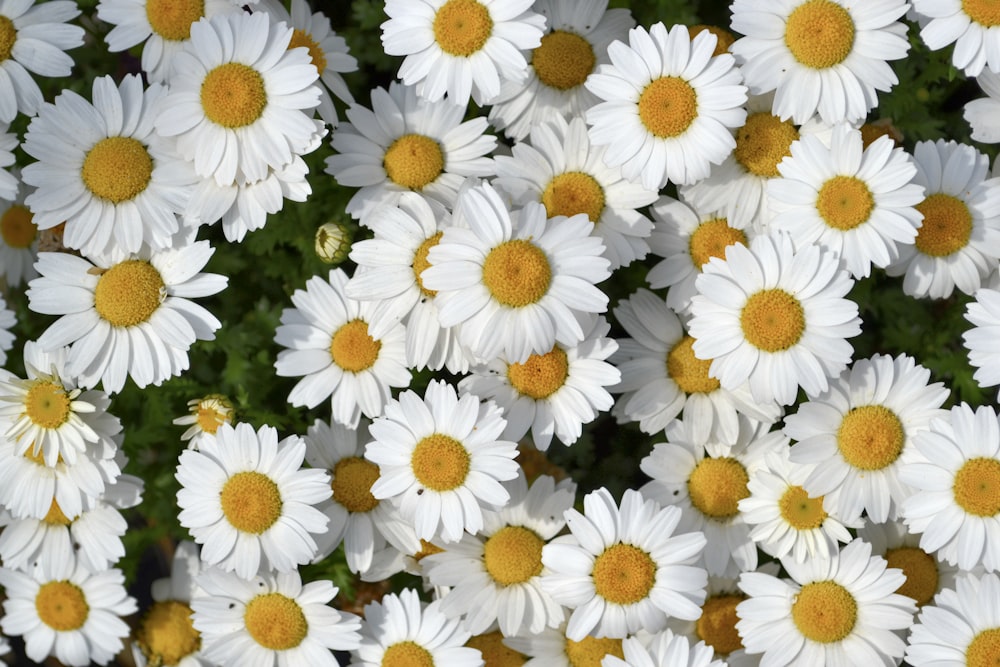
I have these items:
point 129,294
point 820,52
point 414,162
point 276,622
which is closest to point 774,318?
point 820,52

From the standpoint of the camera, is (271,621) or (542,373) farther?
(271,621)

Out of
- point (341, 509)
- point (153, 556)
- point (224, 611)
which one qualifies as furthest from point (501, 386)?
point (153, 556)

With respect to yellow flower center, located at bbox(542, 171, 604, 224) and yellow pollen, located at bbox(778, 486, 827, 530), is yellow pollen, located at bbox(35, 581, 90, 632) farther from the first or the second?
yellow pollen, located at bbox(778, 486, 827, 530)

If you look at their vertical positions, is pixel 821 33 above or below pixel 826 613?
above

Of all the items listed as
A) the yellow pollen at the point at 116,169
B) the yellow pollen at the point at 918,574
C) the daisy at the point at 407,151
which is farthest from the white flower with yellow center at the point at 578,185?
the yellow pollen at the point at 918,574

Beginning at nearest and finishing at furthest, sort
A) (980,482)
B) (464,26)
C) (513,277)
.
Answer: (513,277) < (980,482) < (464,26)

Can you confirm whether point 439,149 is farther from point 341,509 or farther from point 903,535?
point 903,535

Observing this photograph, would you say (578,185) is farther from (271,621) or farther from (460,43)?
(271,621)
